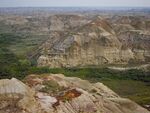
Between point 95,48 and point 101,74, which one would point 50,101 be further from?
point 95,48

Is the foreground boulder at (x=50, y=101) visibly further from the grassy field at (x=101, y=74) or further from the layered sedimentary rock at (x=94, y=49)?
the layered sedimentary rock at (x=94, y=49)

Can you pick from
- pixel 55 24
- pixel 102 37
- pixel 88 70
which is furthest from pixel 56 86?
pixel 55 24

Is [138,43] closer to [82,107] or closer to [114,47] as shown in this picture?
[114,47]

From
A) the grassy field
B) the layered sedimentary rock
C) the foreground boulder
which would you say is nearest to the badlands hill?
the layered sedimentary rock

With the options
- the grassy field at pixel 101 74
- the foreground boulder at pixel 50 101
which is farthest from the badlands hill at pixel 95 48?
the foreground boulder at pixel 50 101

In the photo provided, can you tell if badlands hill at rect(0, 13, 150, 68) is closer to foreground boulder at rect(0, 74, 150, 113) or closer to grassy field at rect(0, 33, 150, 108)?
grassy field at rect(0, 33, 150, 108)

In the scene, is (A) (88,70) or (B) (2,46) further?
(B) (2,46)

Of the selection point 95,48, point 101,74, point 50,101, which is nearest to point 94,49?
point 95,48

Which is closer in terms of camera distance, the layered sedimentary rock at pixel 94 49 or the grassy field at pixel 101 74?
the grassy field at pixel 101 74
